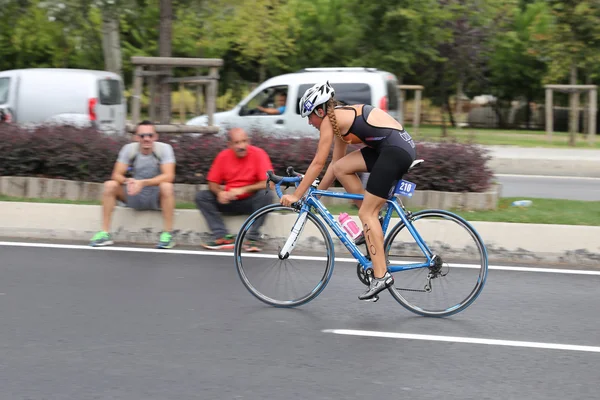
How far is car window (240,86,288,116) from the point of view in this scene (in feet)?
54.5

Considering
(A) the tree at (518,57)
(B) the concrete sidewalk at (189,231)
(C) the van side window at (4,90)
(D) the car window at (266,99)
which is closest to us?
(B) the concrete sidewalk at (189,231)

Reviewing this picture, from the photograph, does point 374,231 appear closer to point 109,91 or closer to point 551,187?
point 551,187

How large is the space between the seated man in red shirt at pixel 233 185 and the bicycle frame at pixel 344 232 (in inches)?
82.4

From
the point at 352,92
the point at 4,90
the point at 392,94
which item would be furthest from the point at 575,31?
the point at 4,90

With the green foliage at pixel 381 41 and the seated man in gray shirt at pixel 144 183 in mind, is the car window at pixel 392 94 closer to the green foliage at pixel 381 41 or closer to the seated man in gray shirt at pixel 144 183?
the seated man in gray shirt at pixel 144 183

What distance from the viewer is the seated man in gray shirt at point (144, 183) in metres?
9.21

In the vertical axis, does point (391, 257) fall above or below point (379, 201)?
below

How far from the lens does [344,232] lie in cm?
689

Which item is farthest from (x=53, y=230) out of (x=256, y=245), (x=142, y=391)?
(x=142, y=391)

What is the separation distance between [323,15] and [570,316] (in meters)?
29.2

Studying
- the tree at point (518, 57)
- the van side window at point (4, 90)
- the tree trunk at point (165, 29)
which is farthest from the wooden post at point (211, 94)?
the tree at point (518, 57)

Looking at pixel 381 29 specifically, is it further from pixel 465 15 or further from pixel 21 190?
pixel 21 190

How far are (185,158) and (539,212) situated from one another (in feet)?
13.7

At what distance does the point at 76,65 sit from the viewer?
3666 cm
